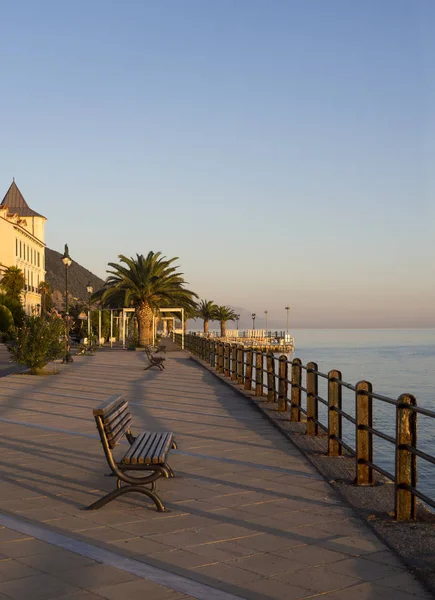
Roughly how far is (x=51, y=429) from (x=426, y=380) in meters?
42.4

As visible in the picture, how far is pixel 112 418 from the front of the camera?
249 inches

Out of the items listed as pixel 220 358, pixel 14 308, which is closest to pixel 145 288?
pixel 14 308

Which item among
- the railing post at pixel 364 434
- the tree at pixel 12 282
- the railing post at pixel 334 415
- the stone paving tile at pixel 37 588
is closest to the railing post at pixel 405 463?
the railing post at pixel 364 434

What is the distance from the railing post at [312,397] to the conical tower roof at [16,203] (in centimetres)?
9934

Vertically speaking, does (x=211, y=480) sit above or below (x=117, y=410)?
below

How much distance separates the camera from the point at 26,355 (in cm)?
2170

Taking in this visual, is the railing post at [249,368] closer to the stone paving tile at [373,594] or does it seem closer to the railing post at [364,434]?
the railing post at [364,434]

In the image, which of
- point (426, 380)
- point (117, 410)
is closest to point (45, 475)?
point (117, 410)

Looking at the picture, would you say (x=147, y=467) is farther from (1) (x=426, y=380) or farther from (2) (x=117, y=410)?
(1) (x=426, y=380)

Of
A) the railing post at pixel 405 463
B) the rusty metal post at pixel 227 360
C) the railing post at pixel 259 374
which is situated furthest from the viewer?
the rusty metal post at pixel 227 360

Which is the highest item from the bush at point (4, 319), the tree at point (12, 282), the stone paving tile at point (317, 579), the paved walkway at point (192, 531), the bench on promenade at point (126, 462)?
the tree at point (12, 282)

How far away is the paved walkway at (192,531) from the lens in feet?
14.0

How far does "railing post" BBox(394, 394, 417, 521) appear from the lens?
5.65 m

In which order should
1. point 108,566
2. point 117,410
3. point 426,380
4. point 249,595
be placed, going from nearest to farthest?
point 249,595
point 108,566
point 117,410
point 426,380
